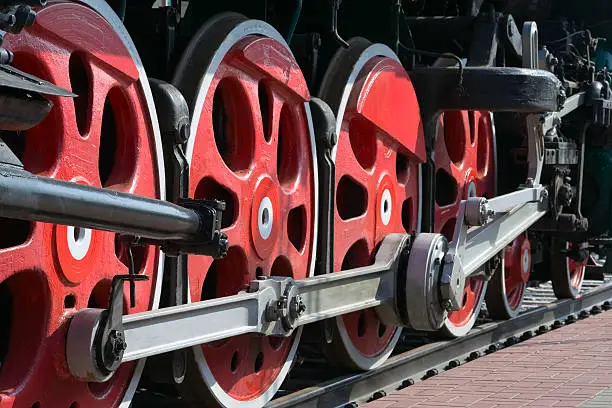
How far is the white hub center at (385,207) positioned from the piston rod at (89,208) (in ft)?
7.79

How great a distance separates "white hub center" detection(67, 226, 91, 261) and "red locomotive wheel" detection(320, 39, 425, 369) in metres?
1.88

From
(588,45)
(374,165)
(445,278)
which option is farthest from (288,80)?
(588,45)

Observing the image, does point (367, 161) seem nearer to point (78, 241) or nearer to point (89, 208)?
point (78, 241)

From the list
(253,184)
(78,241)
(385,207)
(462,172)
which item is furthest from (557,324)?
(78,241)

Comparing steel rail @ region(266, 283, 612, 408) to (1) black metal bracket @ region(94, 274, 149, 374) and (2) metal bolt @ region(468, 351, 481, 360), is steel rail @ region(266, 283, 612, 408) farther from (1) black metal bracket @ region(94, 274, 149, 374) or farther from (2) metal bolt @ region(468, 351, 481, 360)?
(1) black metal bracket @ region(94, 274, 149, 374)

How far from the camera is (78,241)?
379 centimetres

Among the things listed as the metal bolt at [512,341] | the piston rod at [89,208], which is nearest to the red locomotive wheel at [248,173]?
the piston rod at [89,208]

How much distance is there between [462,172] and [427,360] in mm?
1166

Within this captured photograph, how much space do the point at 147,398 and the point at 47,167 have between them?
196 cm

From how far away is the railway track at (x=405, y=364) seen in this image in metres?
5.35

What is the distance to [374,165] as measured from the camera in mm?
5957

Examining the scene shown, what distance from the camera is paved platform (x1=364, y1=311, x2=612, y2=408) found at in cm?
541

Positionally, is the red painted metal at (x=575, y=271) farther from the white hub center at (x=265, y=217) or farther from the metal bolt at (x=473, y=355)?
the white hub center at (x=265, y=217)

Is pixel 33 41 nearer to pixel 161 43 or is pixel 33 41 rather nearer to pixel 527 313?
pixel 161 43
